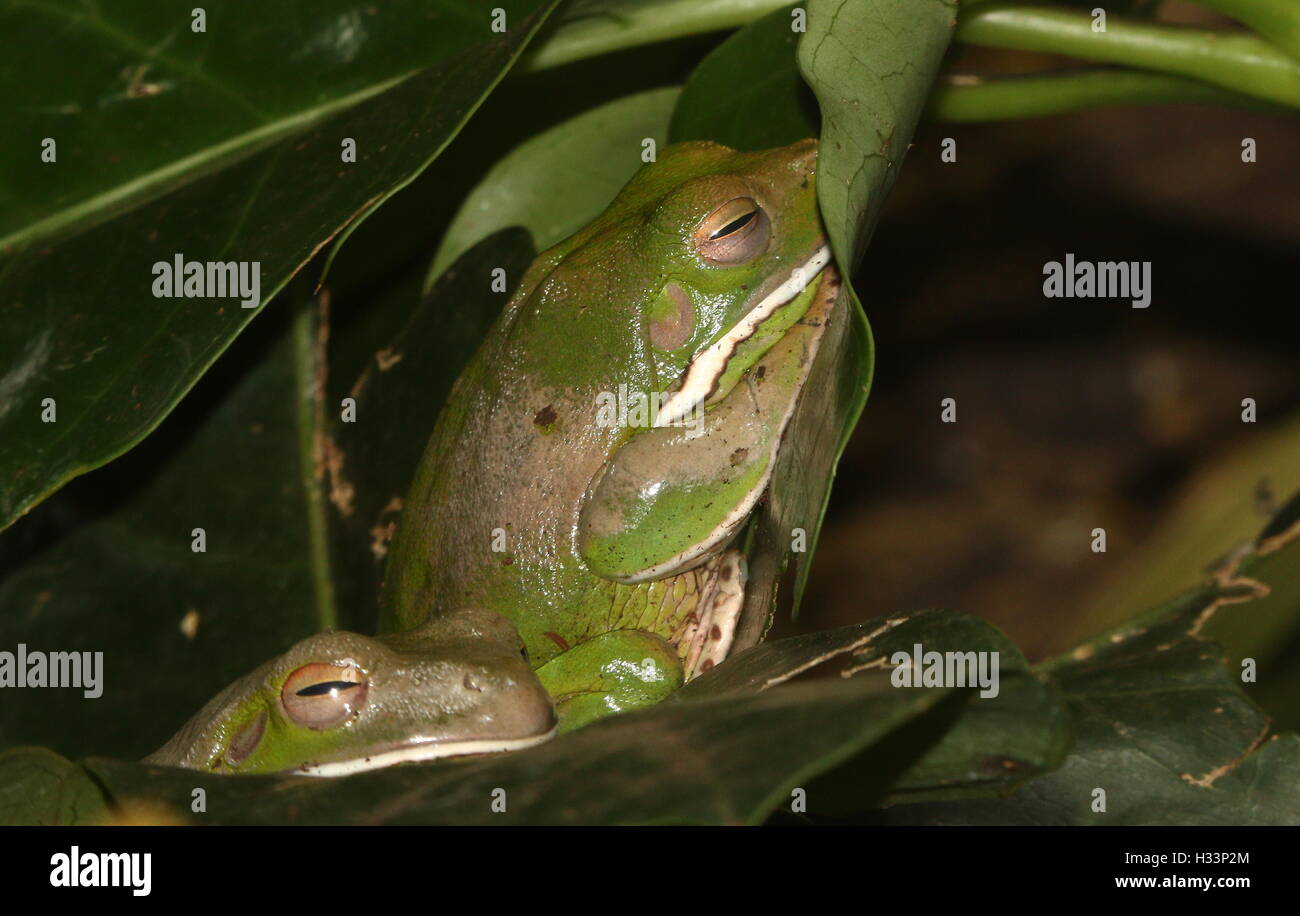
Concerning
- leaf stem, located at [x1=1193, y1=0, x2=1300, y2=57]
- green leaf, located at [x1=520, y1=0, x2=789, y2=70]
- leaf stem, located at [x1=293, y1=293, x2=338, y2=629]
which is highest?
green leaf, located at [x1=520, y1=0, x2=789, y2=70]

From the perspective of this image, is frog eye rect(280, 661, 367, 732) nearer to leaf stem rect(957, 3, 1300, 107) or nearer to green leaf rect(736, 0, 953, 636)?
green leaf rect(736, 0, 953, 636)

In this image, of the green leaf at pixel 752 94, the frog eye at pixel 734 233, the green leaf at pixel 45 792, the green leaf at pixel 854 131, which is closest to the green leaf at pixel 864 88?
the green leaf at pixel 854 131

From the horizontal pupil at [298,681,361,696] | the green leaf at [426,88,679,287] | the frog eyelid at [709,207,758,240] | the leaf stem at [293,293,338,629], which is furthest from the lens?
the leaf stem at [293,293,338,629]

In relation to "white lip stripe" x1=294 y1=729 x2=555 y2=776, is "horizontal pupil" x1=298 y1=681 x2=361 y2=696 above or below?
→ above

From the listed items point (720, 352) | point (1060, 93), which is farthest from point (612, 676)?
point (1060, 93)

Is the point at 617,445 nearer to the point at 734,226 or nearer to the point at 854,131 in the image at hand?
the point at 734,226

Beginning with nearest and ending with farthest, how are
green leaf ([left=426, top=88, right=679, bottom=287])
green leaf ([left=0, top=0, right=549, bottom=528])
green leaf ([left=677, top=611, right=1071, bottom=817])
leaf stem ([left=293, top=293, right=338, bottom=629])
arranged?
green leaf ([left=677, top=611, right=1071, bottom=817])
green leaf ([left=0, top=0, right=549, bottom=528])
green leaf ([left=426, top=88, right=679, bottom=287])
leaf stem ([left=293, top=293, right=338, bottom=629])

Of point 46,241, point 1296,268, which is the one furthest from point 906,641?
point 1296,268

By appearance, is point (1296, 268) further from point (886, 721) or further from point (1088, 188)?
point (886, 721)

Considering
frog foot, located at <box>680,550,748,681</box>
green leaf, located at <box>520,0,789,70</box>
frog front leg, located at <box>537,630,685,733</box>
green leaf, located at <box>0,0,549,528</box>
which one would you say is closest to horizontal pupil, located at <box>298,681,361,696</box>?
frog front leg, located at <box>537,630,685,733</box>
